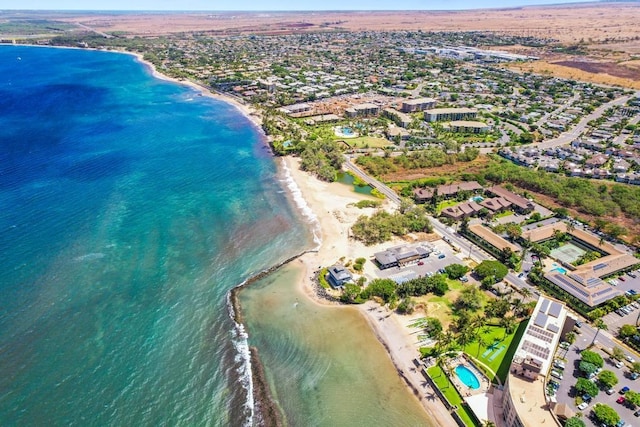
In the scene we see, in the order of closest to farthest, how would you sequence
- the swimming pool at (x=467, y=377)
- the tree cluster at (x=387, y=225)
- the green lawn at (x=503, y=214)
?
the swimming pool at (x=467, y=377) < the tree cluster at (x=387, y=225) < the green lawn at (x=503, y=214)

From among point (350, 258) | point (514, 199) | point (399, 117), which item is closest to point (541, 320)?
point (350, 258)

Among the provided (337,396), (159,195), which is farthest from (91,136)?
(337,396)

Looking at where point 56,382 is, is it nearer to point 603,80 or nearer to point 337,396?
point 337,396

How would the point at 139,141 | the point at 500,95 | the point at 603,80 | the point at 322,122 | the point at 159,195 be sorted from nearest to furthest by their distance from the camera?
the point at 159,195 < the point at 139,141 < the point at 322,122 < the point at 500,95 < the point at 603,80

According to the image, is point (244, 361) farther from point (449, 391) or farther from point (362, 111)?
Result: point (362, 111)

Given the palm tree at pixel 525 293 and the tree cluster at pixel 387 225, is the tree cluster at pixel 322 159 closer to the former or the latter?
the tree cluster at pixel 387 225

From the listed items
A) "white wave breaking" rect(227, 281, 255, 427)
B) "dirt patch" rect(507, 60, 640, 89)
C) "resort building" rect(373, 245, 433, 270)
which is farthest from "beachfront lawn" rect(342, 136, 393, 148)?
"dirt patch" rect(507, 60, 640, 89)

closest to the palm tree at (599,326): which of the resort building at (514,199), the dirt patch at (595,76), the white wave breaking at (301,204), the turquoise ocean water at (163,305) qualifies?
the turquoise ocean water at (163,305)
